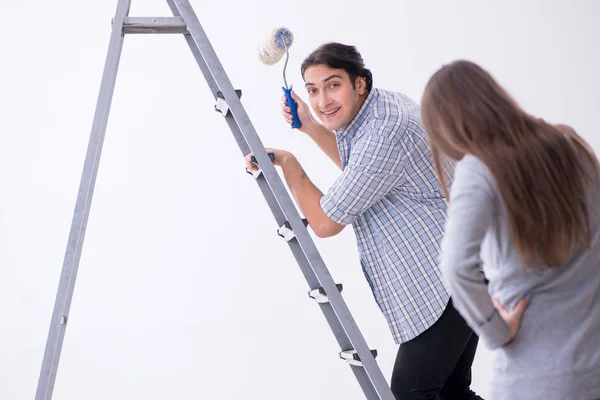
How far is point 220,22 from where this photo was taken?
15.9 ft

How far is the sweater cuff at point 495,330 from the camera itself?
137cm

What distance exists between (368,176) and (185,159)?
9.66ft

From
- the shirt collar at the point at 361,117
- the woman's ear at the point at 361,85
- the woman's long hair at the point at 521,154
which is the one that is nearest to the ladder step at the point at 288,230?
the shirt collar at the point at 361,117

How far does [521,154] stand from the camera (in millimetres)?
1330

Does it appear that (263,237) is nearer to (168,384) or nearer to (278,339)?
(278,339)

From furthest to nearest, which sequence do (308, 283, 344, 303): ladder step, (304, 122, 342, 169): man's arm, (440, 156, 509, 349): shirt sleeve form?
(304, 122, 342, 169): man's arm
(308, 283, 344, 303): ladder step
(440, 156, 509, 349): shirt sleeve

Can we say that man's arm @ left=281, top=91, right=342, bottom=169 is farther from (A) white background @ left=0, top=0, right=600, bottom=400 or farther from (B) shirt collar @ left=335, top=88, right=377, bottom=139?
(A) white background @ left=0, top=0, right=600, bottom=400

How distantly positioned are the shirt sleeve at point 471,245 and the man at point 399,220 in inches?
25.0

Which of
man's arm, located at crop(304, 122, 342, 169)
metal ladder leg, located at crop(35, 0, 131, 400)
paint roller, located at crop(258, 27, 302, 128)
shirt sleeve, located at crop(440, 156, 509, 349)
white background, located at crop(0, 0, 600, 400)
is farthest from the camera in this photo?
white background, located at crop(0, 0, 600, 400)

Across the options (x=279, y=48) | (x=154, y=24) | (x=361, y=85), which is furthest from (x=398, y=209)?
(x=154, y=24)

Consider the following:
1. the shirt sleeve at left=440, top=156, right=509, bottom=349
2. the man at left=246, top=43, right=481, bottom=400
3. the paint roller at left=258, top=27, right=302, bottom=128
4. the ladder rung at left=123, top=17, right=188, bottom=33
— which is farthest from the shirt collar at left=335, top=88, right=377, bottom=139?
the shirt sleeve at left=440, top=156, right=509, bottom=349

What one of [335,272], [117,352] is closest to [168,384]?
[117,352]

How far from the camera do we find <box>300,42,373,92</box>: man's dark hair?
2186 mm

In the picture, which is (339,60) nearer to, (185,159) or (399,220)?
(399,220)
